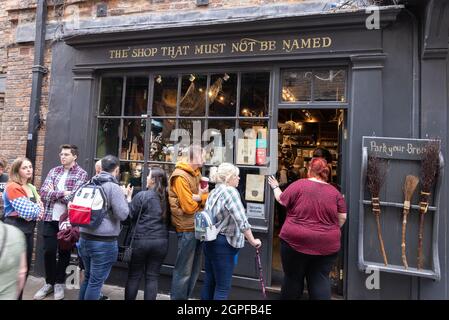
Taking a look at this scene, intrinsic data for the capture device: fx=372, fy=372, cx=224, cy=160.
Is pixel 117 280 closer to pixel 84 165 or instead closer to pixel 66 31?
pixel 84 165

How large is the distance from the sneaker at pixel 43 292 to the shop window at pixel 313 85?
410cm

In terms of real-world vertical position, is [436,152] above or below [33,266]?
above

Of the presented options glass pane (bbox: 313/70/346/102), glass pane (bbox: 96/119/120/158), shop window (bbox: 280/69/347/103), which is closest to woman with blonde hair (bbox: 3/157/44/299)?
glass pane (bbox: 96/119/120/158)

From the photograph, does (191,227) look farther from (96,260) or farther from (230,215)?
(96,260)

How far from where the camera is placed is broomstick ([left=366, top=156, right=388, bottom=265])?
4156mm

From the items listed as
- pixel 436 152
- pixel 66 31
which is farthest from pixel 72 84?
pixel 436 152

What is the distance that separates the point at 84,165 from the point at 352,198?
396cm

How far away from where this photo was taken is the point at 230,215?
3842 mm

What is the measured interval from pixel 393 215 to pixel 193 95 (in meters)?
3.12

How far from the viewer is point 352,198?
14.7 feet

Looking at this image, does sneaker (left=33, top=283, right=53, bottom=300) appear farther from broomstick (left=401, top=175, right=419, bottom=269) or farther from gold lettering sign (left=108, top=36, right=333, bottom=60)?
broomstick (left=401, top=175, right=419, bottom=269)

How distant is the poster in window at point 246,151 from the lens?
16.8ft

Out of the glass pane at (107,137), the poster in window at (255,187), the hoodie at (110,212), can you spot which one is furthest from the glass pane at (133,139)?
the hoodie at (110,212)
